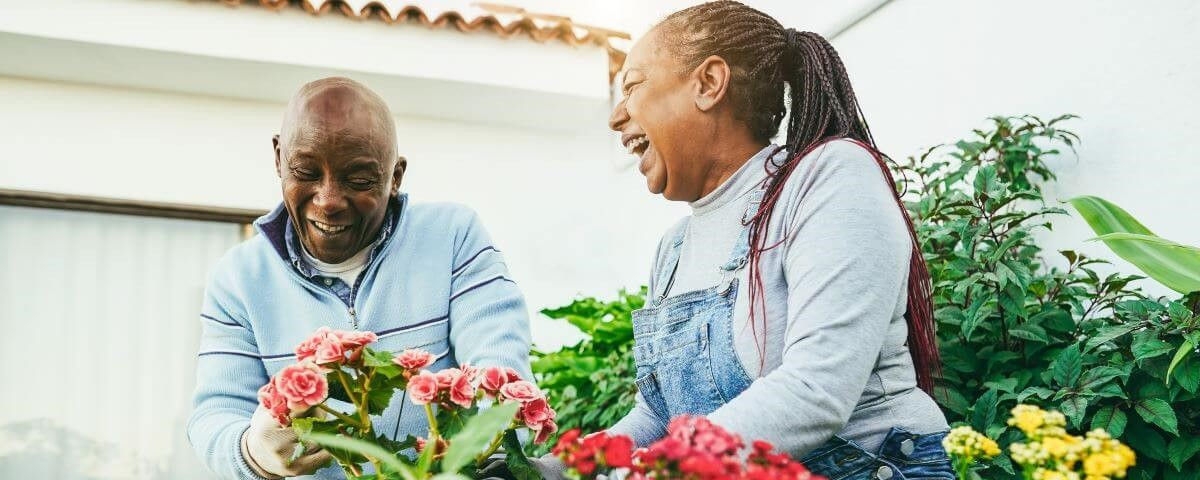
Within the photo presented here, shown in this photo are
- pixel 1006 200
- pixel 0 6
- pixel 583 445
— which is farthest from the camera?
pixel 0 6

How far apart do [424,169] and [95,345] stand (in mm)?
2154

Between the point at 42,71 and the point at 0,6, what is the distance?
55cm

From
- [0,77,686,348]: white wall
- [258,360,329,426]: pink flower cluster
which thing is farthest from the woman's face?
[0,77,686,348]: white wall

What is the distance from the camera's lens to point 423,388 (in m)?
1.32

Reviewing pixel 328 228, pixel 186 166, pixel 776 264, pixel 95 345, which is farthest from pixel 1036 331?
pixel 95 345

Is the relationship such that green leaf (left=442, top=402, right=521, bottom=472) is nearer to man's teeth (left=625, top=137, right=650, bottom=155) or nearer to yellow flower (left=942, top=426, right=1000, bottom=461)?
yellow flower (left=942, top=426, right=1000, bottom=461)

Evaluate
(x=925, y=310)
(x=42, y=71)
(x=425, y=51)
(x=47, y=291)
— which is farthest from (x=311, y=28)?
(x=925, y=310)

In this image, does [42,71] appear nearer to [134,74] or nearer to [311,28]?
[134,74]

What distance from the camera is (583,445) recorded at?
3.26ft

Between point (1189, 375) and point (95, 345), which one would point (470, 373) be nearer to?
point (1189, 375)

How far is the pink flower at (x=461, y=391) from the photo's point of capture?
1.35 m

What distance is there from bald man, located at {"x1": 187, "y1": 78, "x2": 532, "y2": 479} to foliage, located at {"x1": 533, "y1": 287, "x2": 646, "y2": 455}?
5.88 feet

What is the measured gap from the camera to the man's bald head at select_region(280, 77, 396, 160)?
173 cm

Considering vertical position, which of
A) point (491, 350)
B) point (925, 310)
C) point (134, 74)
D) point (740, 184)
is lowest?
point (925, 310)
